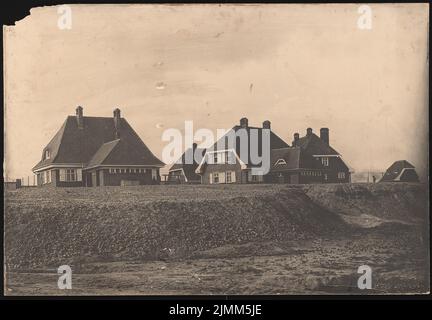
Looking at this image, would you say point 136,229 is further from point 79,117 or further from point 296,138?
point 296,138

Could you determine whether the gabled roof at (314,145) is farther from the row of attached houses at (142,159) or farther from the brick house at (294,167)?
the brick house at (294,167)

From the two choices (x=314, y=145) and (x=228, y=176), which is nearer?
(x=314, y=145)

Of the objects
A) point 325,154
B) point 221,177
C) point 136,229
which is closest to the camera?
point 136,229

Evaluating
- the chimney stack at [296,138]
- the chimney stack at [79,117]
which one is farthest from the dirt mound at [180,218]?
the chimney stack at [79,117]

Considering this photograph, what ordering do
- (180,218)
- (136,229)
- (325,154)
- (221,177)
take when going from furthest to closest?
(221,177) < (325,154) < (180,218) < (136,229)

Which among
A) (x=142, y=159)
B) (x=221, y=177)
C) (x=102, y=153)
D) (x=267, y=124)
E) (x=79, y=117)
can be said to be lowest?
(x=221, y=177)

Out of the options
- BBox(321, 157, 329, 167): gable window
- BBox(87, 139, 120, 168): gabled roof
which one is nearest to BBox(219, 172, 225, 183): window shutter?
BBox(321, 157, 329, 167): gable window

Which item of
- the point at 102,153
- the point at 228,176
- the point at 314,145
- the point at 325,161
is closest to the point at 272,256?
the point at 228,176

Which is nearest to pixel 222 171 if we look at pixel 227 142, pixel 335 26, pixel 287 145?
pixel 227 142
